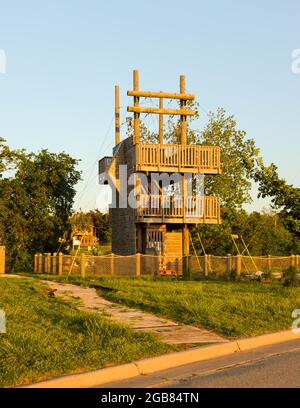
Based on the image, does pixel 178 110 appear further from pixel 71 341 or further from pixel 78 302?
pixel 71 341

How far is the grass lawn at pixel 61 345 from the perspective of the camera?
28.5 feet

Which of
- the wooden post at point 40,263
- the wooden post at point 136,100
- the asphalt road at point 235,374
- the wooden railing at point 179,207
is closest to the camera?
the asphalt road at point 235,374

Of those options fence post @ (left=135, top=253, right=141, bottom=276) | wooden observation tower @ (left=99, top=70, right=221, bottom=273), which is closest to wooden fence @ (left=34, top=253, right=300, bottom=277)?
fence post @ (left=135, top=253, right=141, bottom=276)

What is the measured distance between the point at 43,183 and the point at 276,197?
2560 cm

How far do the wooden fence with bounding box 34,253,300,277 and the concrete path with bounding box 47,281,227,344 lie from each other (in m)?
11.0

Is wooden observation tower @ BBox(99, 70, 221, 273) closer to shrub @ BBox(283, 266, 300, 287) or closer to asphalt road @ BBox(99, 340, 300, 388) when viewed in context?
shrub @ BBox(283, 266, 300, 287)

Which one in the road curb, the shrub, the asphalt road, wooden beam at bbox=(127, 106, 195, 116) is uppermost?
wooden beam at bbox=(127, 106, 195, 116)

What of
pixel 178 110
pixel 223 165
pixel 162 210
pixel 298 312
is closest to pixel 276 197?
pixel 298 312

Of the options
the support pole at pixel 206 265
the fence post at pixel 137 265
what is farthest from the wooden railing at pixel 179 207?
the support pole at pixel 206 265

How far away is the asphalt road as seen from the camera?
332 inches

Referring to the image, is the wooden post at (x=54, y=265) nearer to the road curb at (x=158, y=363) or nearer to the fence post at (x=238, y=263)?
the fence post at (x=238, y=263)

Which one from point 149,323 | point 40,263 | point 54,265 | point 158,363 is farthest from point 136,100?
point 158,363

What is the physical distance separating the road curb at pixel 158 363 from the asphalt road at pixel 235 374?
164mm
